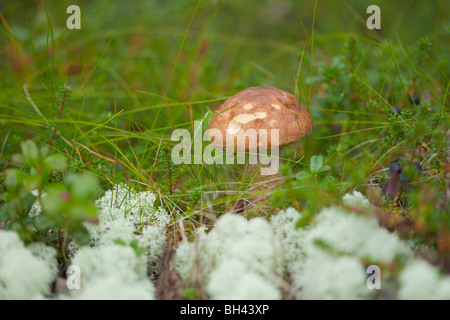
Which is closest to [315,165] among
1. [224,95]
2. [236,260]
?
[236,260]

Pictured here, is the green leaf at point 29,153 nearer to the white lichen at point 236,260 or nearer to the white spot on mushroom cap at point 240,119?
the white lichen at point 236,260

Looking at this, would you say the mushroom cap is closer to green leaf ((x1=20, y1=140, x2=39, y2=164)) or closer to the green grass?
the green grass

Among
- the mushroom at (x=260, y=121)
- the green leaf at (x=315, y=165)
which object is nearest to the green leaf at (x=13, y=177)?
the mushroom at (x=260, y=121)

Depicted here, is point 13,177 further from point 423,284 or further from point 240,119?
point 423,284

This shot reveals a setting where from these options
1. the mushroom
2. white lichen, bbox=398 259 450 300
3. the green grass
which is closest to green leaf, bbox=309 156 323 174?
the green grass

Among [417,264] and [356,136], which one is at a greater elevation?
[356,136]
